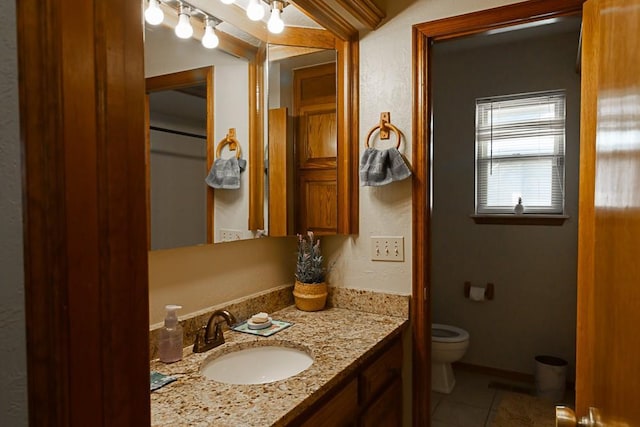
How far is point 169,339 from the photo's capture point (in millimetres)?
1300

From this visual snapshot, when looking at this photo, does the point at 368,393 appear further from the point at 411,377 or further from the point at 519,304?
the point at 519,304

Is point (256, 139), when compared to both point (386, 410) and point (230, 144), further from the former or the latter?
point (386, 410)

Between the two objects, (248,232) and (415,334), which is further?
(415,334)

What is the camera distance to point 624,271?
0.52m

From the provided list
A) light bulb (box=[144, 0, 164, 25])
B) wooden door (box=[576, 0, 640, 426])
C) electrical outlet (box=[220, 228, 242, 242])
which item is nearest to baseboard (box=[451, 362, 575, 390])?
electrical outlet (box=[220, 228, 242, 242])

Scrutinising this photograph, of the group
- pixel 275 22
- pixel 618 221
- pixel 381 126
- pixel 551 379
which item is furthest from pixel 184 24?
pixel 551 379

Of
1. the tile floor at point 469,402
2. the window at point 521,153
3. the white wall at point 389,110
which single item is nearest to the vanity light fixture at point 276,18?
the white wall at point 389,110

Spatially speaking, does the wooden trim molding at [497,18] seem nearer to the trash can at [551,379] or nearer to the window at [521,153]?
the window at [521,153]

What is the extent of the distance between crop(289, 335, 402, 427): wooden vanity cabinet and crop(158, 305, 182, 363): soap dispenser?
0.48m

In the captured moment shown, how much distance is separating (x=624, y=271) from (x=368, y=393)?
3.74ft

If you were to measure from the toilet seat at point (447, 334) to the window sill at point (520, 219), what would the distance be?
0.88m

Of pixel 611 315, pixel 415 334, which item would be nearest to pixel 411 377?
pixel 415 334

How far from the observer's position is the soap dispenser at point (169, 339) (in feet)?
4.26

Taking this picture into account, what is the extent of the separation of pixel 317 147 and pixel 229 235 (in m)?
0.61
